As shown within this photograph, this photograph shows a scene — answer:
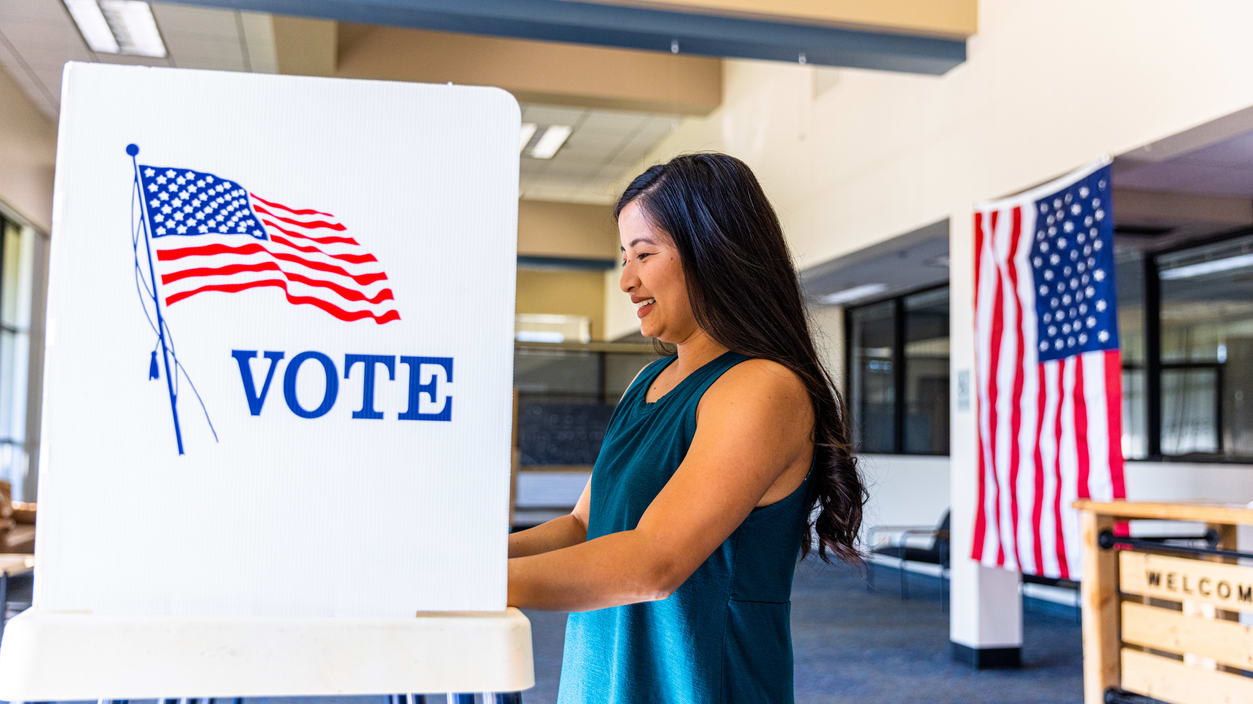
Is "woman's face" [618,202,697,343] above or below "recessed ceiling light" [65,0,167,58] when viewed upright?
below

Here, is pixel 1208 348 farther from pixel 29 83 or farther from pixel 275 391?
pixel 29 83

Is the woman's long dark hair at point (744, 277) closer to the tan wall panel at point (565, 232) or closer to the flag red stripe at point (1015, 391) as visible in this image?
the flag red stripe at point (1015, 391)

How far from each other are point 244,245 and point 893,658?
5.65m

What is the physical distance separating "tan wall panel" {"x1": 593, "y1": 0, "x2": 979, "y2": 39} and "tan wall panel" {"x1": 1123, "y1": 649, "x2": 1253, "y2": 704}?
300cm

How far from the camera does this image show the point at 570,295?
14883 millimetres

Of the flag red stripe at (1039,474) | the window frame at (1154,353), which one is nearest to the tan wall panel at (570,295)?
the window frame at (1154,353)

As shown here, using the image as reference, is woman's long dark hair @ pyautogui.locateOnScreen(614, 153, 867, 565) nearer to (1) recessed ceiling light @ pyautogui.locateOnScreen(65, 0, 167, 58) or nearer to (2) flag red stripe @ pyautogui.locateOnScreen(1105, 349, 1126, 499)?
(2) flag red stripe @ pyautogui.locateOnScreen(1105, 349, 1126, 499)

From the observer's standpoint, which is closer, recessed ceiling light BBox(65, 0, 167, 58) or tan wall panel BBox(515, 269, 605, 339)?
recessed ceiling light BBox(65, 0, 167, 58)

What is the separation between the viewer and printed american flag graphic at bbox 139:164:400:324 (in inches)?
27.7

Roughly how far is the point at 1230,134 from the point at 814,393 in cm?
375

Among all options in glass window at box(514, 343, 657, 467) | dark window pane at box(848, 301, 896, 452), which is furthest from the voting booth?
dark window pane at box(848, 301, 896, 452)

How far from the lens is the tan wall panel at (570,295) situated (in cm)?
1484

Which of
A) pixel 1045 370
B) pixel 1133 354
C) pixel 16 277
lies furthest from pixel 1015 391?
pixel 16 277

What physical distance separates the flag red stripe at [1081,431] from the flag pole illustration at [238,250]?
14.5 ft
